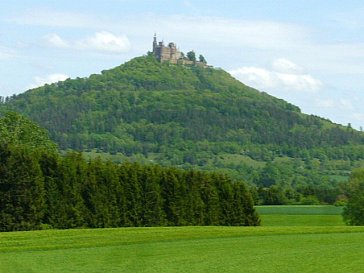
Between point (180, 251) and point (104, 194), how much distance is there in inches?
975

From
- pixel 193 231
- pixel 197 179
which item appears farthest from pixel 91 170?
pixel 193 231

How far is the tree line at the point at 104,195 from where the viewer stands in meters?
49.2

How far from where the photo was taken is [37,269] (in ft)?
77.5

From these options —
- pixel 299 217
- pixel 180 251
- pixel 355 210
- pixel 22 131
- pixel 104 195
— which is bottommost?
pixel 299 217

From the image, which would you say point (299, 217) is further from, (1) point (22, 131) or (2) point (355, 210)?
(1) point (22, 131)

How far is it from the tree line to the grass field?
12224mm

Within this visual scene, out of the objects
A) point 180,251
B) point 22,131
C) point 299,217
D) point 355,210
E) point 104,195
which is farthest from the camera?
point 299,217

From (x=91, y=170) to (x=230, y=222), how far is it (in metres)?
12.5

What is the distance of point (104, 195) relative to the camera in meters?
53.7

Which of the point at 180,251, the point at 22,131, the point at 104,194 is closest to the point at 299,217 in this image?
the point at 22,131

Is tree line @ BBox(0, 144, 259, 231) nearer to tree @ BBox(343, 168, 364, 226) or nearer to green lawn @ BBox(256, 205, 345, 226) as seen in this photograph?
tree @ BBox(343, 168, 364, 226)

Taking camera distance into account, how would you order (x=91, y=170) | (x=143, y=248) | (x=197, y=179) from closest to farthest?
(x=143, y=248) < (x=91, y=170) < (x=197, y=179)

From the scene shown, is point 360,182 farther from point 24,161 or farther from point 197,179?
point 24,161

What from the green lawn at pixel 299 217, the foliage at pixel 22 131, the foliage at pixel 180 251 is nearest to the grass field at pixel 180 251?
the foliage at pixel 180 251
